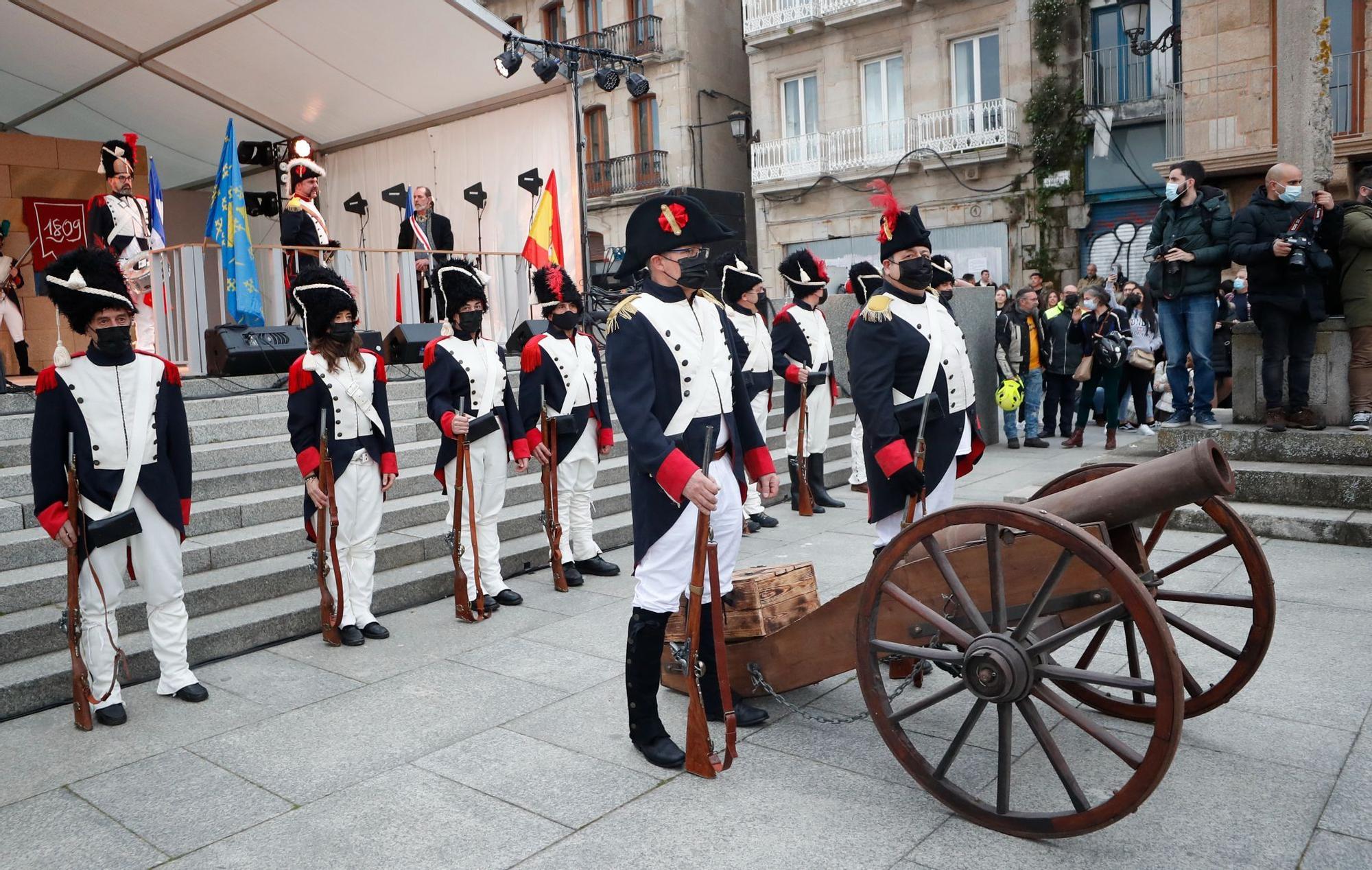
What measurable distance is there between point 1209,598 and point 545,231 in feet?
31.5

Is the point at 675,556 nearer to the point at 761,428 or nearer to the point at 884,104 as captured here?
the point at 761,428

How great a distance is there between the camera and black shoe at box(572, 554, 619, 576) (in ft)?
22.7

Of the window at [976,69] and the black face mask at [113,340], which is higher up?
the window at [976,69]

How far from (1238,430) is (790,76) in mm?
18743

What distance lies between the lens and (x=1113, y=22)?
1992cm

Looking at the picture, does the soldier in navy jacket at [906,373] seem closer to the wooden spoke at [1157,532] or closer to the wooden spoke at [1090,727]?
the wooden spoke at [1157,532]

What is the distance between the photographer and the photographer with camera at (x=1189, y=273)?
24.6ft

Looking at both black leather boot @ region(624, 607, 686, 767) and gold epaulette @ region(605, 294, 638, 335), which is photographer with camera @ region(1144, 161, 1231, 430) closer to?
gold epaulette @ region(605, 294, 638, 335)

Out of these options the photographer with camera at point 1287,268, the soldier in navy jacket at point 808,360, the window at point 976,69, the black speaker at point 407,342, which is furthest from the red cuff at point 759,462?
the window at point 976,69

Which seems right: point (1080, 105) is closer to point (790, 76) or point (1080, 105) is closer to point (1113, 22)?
point (1113, 22)

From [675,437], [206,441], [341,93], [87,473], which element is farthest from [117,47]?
[675,437]

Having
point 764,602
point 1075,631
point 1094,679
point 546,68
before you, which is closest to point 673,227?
point 764,602

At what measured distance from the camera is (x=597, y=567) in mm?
6941

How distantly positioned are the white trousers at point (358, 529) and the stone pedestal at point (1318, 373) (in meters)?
6.21
